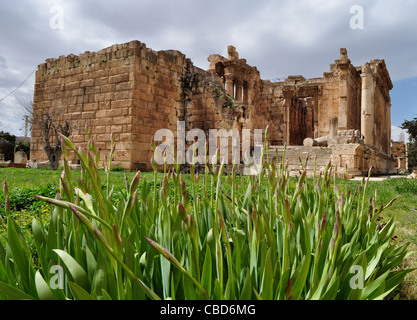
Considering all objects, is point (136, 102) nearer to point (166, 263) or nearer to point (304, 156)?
point (304, 156)

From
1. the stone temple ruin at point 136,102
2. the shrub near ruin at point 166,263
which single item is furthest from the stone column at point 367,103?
the shrub near ruin at point 166,263

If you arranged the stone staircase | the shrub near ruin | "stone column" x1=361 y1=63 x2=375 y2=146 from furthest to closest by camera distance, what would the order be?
1. "stone column" x1=361 y1=63 x2=375 y2=146
2. the stone staircase
3. the shrub near ruin

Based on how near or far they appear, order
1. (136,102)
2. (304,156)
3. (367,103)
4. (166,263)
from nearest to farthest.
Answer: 1. (166,263)
2. (136,102)
3. (304,156)
4. (367,103)

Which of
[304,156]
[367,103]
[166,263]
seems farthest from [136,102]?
[367,103]

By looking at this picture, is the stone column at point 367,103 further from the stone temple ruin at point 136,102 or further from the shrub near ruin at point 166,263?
the shrub near ruin at point 166,263

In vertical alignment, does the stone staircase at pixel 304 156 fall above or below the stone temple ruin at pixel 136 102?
below

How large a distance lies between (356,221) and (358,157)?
46.5 feet

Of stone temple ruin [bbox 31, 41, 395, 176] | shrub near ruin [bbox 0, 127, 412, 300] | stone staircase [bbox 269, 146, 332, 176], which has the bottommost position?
shrub near ruin [bbox 0, 127, 412, 300]

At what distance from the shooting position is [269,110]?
2920 centimetres

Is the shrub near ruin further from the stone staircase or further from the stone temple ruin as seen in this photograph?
the stone staircase

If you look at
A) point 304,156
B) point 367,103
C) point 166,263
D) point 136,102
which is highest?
point 367,103

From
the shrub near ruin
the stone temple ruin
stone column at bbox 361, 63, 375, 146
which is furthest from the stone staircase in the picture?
the shrub near ruin

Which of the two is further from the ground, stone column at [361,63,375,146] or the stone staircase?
stone column at [361,63,375,146]
